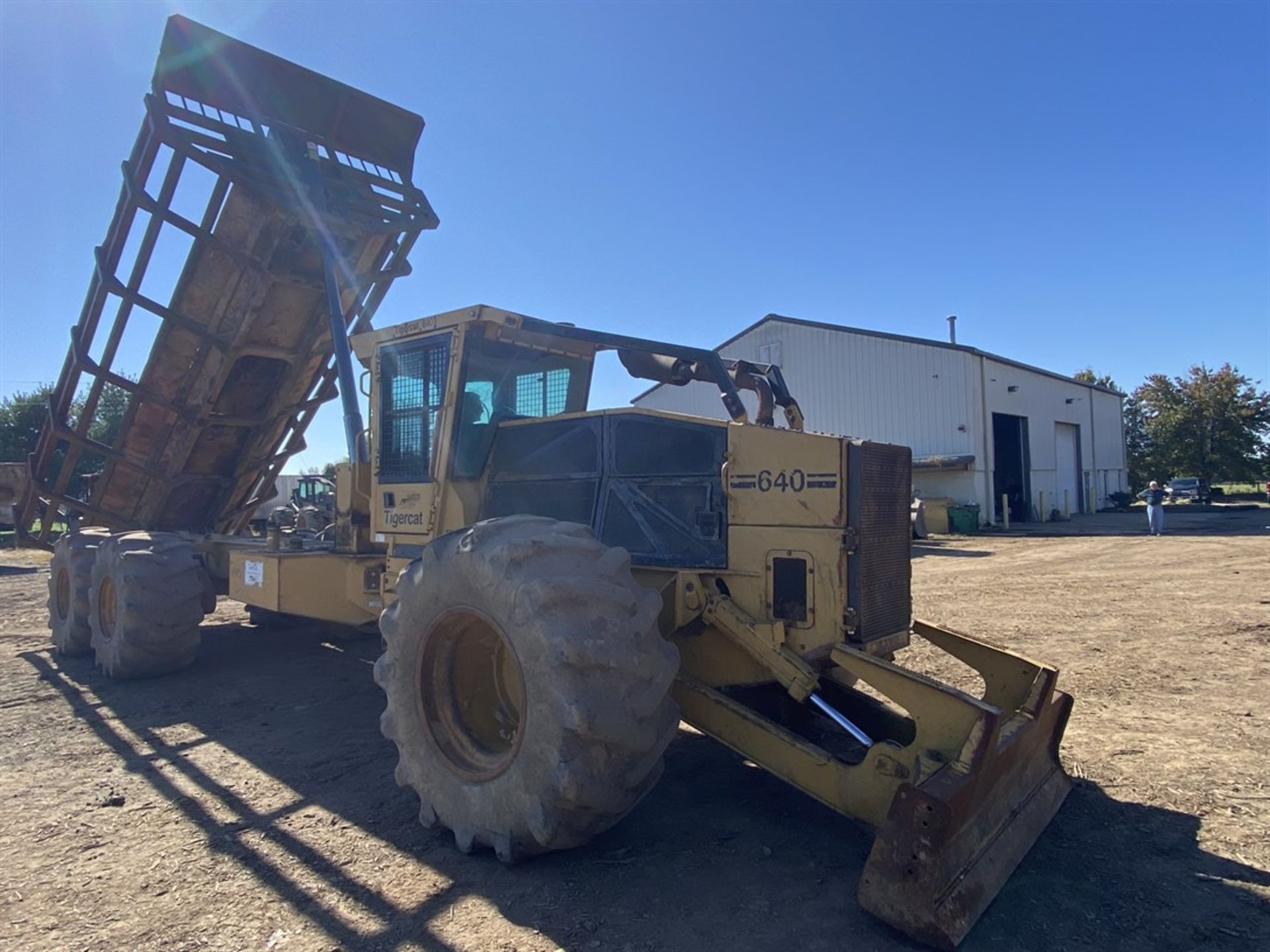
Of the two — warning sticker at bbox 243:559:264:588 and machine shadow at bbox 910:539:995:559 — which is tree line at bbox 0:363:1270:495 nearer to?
machine shadow at bbox 910:539:995:559

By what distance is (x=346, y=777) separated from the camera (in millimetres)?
4996

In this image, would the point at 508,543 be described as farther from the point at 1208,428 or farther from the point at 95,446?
the point at 1208,428

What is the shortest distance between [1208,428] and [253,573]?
5944 centimetres

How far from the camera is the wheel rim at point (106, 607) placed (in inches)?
309

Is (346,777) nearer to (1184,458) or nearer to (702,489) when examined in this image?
(702,489)

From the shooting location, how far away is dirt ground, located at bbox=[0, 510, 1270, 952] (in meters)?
3.27

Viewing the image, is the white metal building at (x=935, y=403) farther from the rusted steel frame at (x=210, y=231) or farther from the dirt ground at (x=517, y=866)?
the dirt ground at (x=517, y=866)

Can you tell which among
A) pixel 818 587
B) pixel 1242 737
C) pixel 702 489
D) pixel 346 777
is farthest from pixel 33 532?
pixel 1242 737

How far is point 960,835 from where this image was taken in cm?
334

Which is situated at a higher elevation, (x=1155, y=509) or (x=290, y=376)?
(x=290, y=376)

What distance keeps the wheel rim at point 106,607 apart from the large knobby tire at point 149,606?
2 centimetres

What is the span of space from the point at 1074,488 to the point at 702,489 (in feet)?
127

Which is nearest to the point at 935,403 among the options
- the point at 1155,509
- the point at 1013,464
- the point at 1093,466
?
the point at 1013,464

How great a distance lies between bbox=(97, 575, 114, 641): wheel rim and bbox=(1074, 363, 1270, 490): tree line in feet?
178
